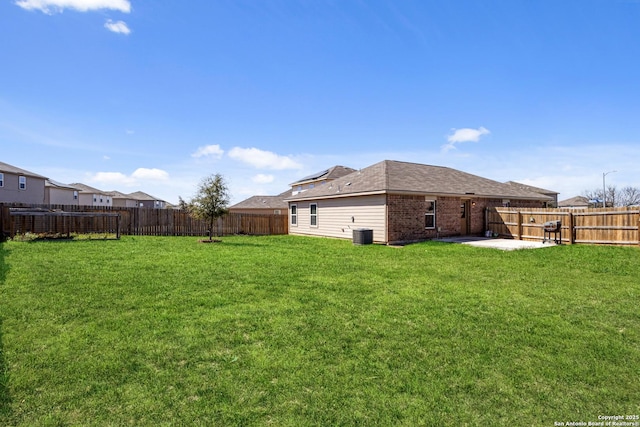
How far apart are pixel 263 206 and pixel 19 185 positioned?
26.0 m

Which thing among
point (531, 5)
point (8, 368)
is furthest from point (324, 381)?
point (531, 5)

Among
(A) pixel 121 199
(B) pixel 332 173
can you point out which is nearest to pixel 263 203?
(B) pixel 332 173

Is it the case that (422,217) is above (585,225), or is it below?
above

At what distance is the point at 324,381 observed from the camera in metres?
3.07

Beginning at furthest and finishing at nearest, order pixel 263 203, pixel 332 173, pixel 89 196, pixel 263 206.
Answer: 1. pixel 89 196
2. pixel 263 203
3. pixel 263 206
4. pixel 332 173

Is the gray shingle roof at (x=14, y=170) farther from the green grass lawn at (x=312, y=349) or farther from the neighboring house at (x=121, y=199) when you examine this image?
the green grass lawn at (x=312, y=349)

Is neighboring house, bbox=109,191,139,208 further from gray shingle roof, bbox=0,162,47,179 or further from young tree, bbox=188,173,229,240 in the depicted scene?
young tree, bbox=188,173,229,240

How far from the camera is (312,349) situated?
3.74 m

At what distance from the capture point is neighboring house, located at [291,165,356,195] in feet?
124

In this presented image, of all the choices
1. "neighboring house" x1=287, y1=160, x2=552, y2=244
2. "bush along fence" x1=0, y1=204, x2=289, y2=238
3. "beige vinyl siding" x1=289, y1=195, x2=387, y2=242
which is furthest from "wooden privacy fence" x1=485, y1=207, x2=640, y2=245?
"bush along fence" x1=0, y1=204, x2=289, y2=238

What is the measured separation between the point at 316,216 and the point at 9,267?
49.3 feet

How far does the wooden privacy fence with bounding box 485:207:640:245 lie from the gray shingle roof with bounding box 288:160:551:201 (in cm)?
→ 301

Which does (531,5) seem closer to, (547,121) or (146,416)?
(547,121)

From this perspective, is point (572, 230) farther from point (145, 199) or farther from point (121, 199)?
Result: point (145, 199)
